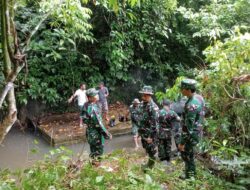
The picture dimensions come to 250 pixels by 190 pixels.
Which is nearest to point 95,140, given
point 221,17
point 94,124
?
point 94,124

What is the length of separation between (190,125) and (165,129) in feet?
4.90

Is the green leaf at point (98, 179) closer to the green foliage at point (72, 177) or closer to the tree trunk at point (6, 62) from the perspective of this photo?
the green foliage at point (72, 177)

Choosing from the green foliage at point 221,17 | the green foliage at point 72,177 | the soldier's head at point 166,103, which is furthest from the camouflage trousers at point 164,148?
the green foliage at point 221,17

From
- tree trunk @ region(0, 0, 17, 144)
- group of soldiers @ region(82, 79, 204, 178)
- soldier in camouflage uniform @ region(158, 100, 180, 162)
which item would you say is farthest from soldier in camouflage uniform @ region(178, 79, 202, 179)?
tree trunk @ region(0, 0, 17, 144)

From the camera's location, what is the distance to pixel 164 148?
653cm

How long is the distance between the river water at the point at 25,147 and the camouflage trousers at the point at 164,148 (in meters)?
2.53

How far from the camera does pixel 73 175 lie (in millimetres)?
3752

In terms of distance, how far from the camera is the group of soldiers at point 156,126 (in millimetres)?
4922

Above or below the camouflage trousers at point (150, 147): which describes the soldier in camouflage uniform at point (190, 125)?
above

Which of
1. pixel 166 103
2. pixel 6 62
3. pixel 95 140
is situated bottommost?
pixel 95 140

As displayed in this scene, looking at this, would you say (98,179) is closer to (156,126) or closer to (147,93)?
(147,93)

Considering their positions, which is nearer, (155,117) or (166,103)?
(155,117)

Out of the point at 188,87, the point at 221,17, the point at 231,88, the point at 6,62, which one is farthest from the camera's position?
the point at 221,17

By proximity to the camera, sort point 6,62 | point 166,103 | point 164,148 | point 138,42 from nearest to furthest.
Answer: point 6,62
point 166,103
point 164,148
point 138,42
